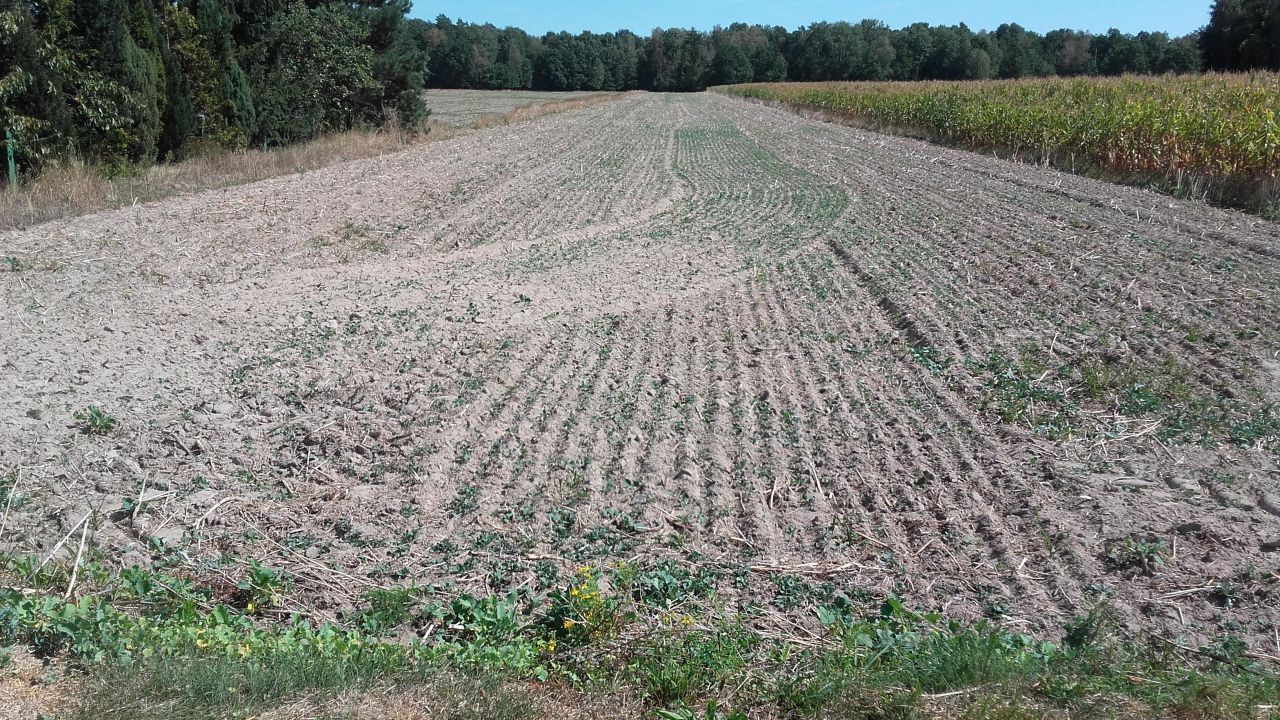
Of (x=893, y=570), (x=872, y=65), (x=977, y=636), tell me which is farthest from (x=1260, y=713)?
(x=872, y=65)

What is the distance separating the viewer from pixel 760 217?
13734 mm

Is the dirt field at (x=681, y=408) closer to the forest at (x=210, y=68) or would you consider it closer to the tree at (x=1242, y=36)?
the forest at (x=210, y=68)

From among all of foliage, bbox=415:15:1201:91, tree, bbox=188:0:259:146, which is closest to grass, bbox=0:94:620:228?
tree, bbox=188:0:259:146

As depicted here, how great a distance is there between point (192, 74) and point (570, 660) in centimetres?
2021

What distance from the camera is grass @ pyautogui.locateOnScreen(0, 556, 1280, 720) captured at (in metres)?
2.96

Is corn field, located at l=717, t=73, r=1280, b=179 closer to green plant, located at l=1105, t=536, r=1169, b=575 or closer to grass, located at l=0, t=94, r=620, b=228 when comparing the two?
green plant, located at l=1105, t=536, r=1169, b=575

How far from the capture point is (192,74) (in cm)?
1948

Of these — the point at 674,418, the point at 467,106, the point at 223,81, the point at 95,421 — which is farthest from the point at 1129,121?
the point at 467,106

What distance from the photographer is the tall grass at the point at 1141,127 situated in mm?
14484

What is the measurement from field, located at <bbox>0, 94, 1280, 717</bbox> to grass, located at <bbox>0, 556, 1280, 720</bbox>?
118 mm

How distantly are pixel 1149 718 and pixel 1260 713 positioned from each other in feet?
1.18

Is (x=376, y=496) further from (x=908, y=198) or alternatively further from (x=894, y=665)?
(x=908, y=198)

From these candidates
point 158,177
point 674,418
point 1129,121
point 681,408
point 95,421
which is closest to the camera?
point 95,421

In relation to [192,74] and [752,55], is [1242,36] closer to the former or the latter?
[192,74]
